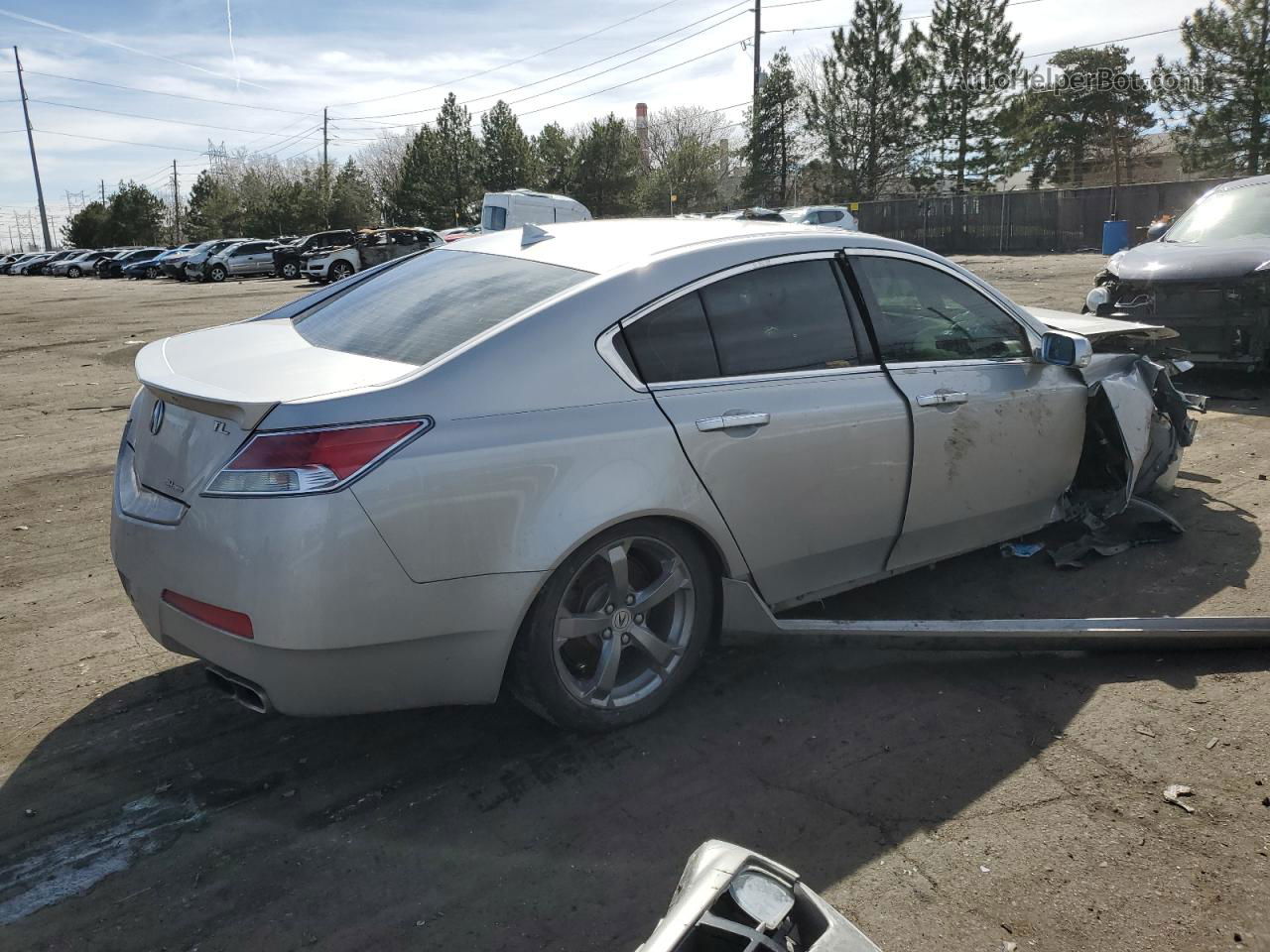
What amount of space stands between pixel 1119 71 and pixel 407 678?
5802 cm

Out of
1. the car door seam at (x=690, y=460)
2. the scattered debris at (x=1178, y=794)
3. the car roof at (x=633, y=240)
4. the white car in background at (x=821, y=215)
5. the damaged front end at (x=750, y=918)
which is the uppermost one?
the white car in background at (x=821, y=215)

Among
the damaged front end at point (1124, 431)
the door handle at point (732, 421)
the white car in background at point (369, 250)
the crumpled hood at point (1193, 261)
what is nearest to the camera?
the door handle at point (732, 421)

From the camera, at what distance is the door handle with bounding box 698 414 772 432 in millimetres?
3303

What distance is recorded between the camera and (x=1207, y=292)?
27.3 ft

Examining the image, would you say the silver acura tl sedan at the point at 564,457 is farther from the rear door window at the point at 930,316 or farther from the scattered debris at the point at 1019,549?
the scattered debris at the point at 1019,549

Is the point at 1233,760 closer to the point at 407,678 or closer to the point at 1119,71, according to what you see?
the point at 407,678

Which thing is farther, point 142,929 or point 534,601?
point 534,601

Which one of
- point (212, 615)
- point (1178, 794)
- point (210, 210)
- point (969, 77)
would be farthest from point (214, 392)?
point (210, 210)

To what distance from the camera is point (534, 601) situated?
302cm

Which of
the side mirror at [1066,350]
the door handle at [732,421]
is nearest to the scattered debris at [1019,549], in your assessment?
the side mirror at [1066,350]

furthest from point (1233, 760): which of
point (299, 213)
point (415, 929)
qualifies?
point (299, 213)

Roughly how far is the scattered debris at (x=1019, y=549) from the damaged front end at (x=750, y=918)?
3630mm

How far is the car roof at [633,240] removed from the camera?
3502mm

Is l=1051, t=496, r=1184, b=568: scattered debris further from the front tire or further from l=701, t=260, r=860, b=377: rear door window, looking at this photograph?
the front tire
